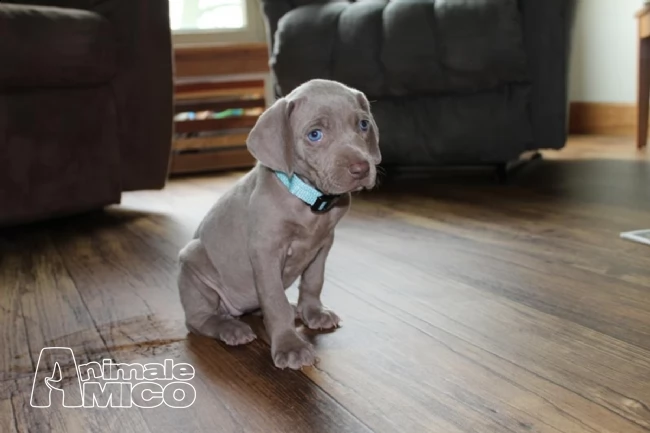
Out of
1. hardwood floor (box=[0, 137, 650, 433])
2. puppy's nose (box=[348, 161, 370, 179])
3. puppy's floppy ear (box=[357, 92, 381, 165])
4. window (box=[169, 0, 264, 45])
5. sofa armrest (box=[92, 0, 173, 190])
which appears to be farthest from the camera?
window (box=[169, 0, 264, 45])

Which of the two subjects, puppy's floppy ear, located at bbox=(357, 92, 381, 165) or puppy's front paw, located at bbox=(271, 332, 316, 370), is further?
puppy's floppy ear, located at bbox=(357, 92, 381, 165)

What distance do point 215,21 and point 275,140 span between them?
3470 mm

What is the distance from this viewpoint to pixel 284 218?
126 cm

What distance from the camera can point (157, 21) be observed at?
2.65m

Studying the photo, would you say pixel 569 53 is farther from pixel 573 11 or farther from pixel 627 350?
pixel 627 350

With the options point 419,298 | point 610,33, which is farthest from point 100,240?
point 610,33

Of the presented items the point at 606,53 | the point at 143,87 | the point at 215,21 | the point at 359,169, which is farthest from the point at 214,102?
the point at 359,169

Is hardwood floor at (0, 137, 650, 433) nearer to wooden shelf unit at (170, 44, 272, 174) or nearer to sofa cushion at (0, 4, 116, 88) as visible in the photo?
sofa cushion at (0, 4, 116, 88)

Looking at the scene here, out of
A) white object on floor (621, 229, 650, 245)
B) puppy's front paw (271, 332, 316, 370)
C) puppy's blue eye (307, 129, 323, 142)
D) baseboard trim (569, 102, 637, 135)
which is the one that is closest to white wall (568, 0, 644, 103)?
baseboard trim (569, 102, 637, 135)

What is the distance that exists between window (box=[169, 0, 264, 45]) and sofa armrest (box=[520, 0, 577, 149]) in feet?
7.33

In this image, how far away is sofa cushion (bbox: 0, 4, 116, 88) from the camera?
2.17m

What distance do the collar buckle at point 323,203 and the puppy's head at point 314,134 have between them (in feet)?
0.10

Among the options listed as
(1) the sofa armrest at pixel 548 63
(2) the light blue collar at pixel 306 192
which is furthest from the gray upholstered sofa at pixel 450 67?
(2) the light blue collar at pixel 306 192

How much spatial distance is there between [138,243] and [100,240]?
17 centimetres
